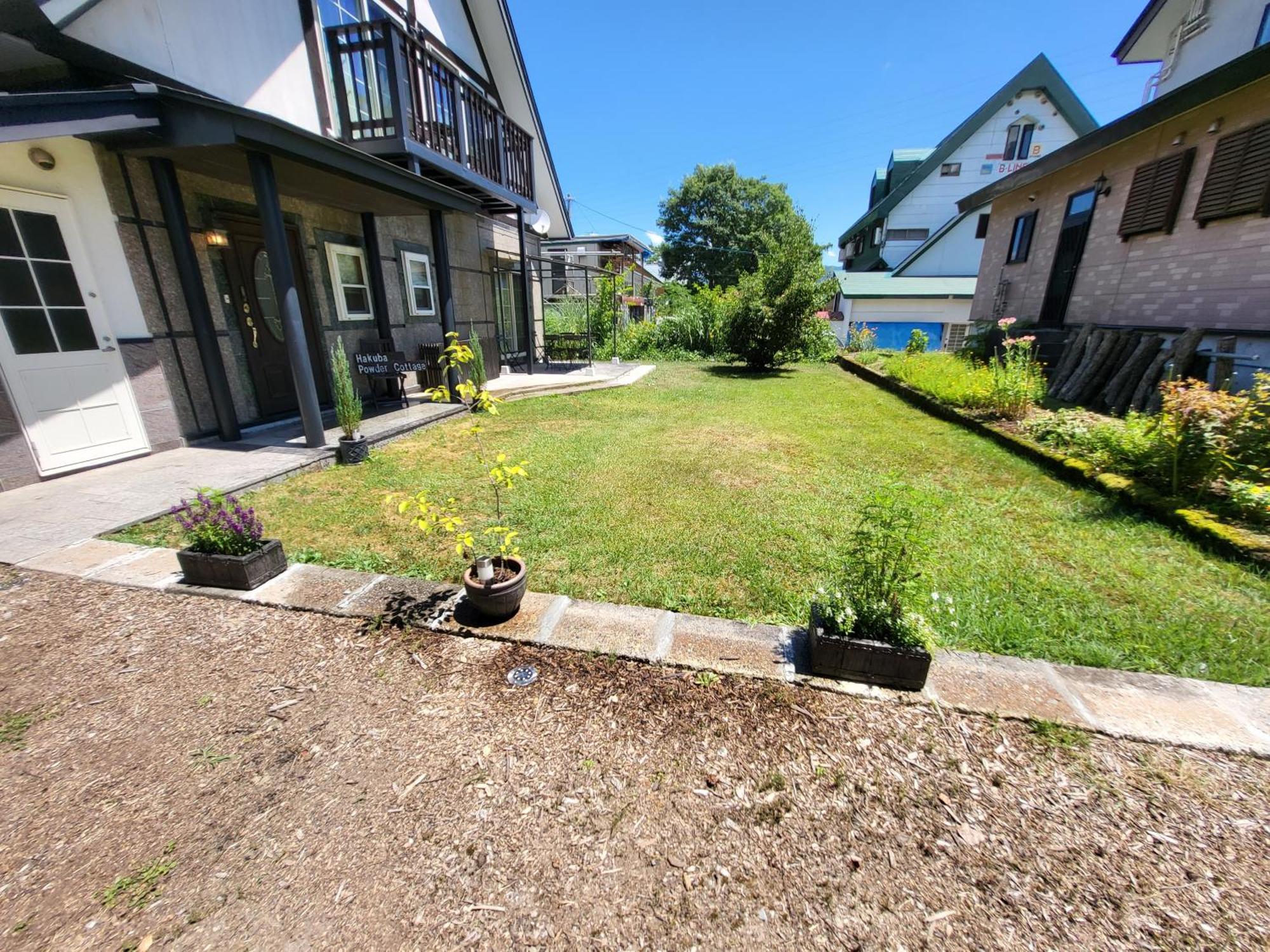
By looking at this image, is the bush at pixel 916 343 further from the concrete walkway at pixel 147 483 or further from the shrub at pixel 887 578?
the shrub at pixel 887 578

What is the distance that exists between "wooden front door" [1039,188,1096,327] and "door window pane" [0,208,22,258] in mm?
14444

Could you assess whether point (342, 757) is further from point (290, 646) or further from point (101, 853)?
point (290, 646)

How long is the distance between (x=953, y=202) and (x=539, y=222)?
20978 millimetres

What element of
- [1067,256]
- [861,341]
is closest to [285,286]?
[1067,256]

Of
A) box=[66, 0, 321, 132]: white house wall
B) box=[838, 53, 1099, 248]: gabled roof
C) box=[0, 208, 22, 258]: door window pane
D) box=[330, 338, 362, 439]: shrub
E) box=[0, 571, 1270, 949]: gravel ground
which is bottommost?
box=[0, 571, 1270, 949]: gravel ground

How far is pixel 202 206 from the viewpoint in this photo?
209 inches

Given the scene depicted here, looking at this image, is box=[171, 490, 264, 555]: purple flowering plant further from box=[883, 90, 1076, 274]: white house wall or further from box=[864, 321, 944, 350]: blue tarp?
box=[883, 90, 1076, 274]: white house wall

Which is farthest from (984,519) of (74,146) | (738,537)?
(74,146)

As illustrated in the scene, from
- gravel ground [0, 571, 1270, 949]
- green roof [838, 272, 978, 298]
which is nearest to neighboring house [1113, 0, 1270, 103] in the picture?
green roof [838, 272, 978, 298]

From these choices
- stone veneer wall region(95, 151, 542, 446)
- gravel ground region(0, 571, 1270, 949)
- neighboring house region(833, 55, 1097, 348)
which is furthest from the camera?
neighboring house region(833, 55, 1097, 348)

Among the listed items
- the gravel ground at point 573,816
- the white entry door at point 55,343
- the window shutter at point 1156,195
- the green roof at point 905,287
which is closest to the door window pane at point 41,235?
the white entry door at point 55,343

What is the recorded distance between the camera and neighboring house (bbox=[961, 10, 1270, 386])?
596 centimetres

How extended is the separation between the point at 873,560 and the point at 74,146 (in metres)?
7.19

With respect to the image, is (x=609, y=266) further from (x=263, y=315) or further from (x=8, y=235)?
(x=8, y=235)
